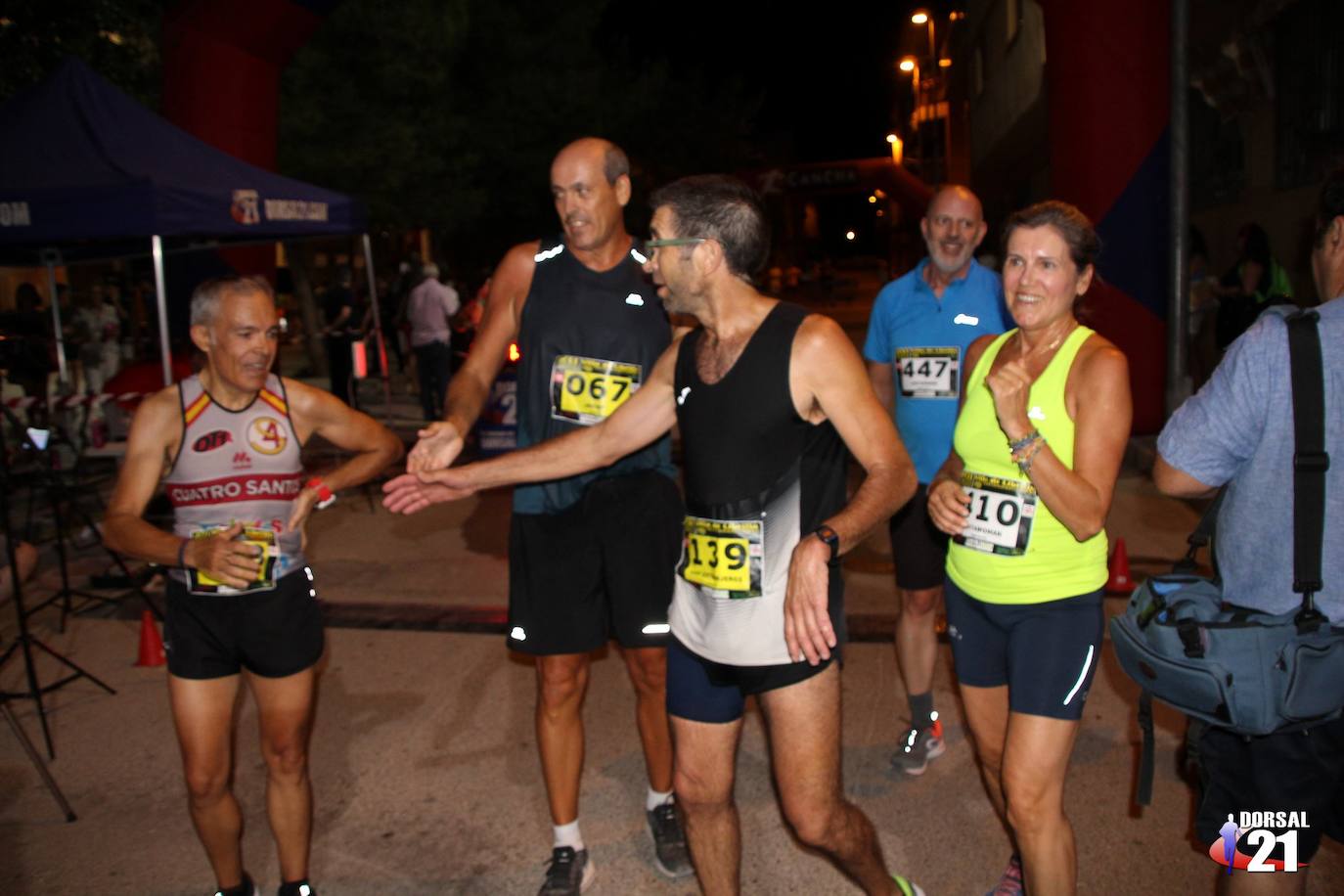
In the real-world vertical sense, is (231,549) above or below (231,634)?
above

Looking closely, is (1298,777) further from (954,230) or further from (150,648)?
(150,648)

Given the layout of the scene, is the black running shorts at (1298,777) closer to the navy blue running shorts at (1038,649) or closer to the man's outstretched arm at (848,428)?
the navy blue running shorts at (1038,649)

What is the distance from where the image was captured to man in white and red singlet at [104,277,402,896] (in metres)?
3.28

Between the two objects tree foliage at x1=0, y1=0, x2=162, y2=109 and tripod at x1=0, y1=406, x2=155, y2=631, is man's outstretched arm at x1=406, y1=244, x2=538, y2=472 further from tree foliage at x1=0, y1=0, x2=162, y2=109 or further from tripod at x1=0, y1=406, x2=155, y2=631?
tree foliage at x1=0, y1=0, x2=162, y2=109

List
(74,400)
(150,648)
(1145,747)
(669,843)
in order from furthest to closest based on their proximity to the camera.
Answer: (74,400) < (150,648) < (669,843) < (1145,747)

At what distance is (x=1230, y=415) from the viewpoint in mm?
2479

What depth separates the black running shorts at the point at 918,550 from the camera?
4.33m

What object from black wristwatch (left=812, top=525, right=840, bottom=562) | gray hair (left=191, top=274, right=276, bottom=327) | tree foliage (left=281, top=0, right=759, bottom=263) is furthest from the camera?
tree foliage (left=281, top=0, right=759, bottom=263)

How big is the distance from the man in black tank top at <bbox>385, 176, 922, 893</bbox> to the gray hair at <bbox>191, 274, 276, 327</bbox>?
131cm

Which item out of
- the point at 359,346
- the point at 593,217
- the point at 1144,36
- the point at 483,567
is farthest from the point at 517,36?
the point at 593,217

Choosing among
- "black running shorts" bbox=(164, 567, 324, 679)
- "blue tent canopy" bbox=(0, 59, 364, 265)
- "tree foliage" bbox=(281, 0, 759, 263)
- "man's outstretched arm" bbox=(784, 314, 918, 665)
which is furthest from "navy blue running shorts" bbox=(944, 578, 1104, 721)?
"tree foliage" bbox=(281, 0, 759, 263)

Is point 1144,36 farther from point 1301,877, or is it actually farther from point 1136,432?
point 1301,877

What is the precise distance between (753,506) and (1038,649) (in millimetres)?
837

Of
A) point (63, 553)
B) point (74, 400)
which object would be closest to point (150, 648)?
point (63, 553)
